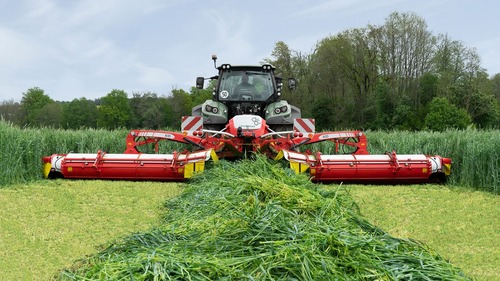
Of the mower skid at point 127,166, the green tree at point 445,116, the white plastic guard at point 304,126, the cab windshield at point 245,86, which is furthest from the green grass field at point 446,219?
the green tree at point 445,116

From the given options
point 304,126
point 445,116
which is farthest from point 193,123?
point 445,116

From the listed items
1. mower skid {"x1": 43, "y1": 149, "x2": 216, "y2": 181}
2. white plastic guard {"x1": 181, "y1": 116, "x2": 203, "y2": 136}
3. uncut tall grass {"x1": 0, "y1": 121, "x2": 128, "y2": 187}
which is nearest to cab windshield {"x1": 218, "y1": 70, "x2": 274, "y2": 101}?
white plastic guard {"x1": 181, "y1": 116, "x2": 203, "y2": 136}

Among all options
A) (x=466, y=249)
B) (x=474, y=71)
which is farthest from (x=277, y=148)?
(x=474, y=71)

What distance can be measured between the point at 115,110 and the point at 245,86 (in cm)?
4297

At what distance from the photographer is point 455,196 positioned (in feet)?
19.5

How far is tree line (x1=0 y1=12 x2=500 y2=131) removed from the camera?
31.6 m

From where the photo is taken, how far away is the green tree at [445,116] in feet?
93.3

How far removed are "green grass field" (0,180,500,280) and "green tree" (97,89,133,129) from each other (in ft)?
142

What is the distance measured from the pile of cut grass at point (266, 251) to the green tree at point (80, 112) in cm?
Answer: 4418

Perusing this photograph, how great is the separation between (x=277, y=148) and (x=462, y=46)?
31492 mm

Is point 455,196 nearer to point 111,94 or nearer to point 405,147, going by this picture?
point 405,147

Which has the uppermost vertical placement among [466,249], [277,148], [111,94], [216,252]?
[111,94]

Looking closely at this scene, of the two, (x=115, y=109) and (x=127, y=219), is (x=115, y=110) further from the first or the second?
(x=127, y=219)

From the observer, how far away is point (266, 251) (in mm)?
2518
